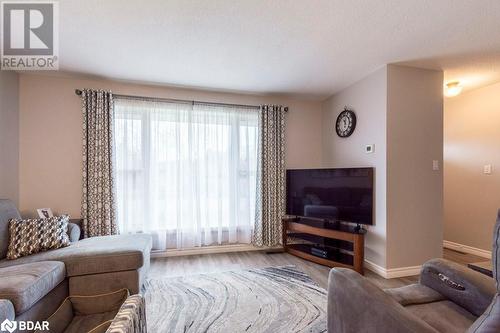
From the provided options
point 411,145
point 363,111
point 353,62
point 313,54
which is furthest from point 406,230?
point 313,54

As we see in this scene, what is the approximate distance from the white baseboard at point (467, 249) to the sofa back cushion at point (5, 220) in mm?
5558

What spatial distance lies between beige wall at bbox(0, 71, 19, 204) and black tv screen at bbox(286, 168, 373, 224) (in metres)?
3.43

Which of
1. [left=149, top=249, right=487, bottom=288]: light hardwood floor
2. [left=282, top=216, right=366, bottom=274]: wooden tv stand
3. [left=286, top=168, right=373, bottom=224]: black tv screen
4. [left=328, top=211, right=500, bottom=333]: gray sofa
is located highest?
[left=286, top=168, right=373, bottom=224]: black tv screen

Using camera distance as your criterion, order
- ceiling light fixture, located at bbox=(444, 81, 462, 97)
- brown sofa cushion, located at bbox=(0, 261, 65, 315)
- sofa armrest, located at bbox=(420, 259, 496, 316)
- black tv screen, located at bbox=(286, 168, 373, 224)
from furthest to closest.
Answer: ceiling light fixture, located at bbox=(444, 81, 462, 97) → black tv screen, located at bbox=(286, 168, 373, 224) → brown sofa cushion, located at bbox=(0, 261, 65, 315) → sofa armrest, located at bbox=(420, 259, 496, 316)

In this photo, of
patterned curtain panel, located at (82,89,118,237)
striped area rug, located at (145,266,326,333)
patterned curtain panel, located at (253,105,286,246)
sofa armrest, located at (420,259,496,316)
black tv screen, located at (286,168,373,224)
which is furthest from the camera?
patterned curtain panel, located at (253,105,286,246)

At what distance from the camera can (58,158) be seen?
2885 mm

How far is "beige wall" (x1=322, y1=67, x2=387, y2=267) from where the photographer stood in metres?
2.62

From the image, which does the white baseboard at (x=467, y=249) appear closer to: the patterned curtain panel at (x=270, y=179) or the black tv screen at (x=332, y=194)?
the black tv screen at (x=332, y=194)

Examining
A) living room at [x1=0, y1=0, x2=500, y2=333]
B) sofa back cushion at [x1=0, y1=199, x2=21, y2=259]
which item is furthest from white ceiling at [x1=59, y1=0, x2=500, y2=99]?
Result: sofa back cushion at [x1=0, y1=199, x2=21, y2=259]

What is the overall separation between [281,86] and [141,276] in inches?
111

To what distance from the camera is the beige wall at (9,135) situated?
2457mm

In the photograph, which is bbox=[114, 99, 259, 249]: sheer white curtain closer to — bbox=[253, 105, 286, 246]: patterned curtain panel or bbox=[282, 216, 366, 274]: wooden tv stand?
bbox=[253, 105, 286, 246]: patterned curtain panel

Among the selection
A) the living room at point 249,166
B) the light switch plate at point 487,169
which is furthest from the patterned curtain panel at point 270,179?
the light switch plate at point 487,169

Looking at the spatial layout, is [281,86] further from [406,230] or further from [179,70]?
[406,230]
